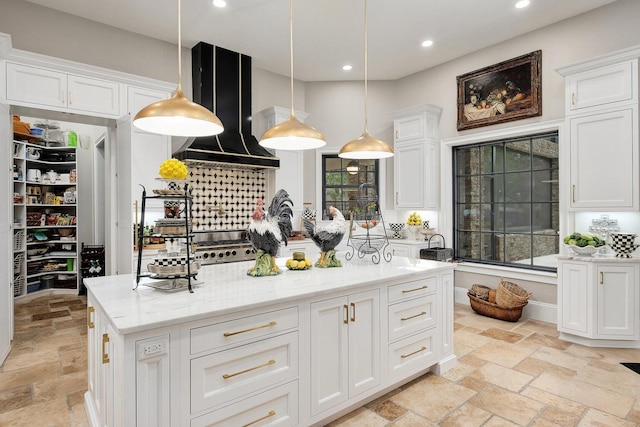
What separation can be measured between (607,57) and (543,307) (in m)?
2.74

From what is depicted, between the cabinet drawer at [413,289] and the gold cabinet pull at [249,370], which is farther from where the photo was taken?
the cabinet drawer at [413,289]

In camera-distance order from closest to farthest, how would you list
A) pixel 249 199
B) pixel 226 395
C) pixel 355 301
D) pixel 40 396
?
pixel 226 395, pixel 355 301, pixel 40 396, pixel 249 199

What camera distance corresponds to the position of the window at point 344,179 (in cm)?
599

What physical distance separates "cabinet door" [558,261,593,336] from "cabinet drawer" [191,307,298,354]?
3.09m

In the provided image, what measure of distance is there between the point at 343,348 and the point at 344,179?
4.06 metres

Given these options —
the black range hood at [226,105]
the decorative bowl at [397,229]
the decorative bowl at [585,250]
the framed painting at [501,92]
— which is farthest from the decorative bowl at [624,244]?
the black range hood at [226,105]

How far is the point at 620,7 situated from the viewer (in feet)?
12.2

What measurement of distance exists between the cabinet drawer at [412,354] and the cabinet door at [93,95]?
12.0 feet

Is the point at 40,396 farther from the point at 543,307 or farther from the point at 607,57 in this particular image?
the point at 607,57

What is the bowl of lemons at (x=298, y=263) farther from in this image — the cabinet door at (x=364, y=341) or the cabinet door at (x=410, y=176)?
the cabinet door at (x=410, y=176)

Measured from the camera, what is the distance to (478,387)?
8.95 ft

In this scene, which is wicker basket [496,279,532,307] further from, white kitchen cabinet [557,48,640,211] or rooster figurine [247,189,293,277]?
rooster figurine [247,189,293,277]

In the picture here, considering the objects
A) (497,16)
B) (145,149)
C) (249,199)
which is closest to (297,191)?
(249,199)

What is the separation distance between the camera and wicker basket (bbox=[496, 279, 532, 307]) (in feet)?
13.8
